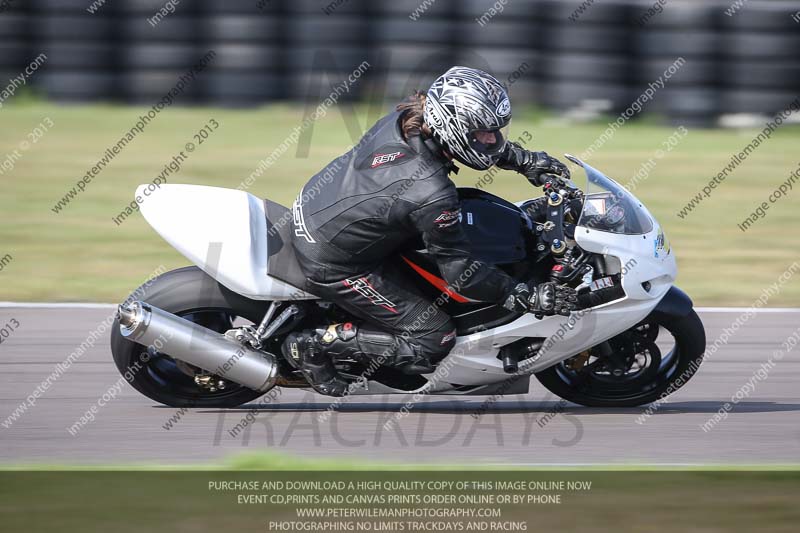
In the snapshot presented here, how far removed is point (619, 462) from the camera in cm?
494

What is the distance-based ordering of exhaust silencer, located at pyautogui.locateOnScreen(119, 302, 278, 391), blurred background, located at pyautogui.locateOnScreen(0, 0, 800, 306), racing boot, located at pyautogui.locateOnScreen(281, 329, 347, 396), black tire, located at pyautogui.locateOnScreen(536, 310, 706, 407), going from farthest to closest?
1. blurred background, located at pyautogui.locateOnScreen(0, 0, 800, 306)
2. black tire, located at pyautogui.locateOnScreen(536, 310, 706, 407)
3. racing boot, located at pyautogui.locateOnScreen(281, 329, 347, 396)
4. exhaust silencer, located at pyautogui.locateOnScreen(119, 302, 278, 391)

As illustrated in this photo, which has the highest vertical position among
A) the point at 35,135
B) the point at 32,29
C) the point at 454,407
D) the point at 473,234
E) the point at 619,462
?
the point at 473,234

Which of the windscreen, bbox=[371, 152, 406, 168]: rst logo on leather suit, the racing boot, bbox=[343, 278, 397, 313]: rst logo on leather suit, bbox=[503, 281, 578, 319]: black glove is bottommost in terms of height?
the racing boot

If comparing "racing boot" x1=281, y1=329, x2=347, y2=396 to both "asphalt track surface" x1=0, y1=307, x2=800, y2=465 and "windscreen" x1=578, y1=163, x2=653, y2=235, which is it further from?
"windscreen" x1=578, y1=163, x2=653, y2=235

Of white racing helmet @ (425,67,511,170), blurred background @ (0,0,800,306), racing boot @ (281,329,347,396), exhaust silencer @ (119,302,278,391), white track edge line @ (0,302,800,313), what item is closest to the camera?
white racing helmet @ (425,67,511,170)

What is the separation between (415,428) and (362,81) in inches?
316

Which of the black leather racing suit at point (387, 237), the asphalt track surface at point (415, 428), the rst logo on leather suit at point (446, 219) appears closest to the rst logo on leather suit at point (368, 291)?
the black leather racing suit at point (387, 237)

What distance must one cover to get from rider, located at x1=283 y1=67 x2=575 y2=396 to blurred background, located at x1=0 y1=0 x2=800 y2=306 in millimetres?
5724

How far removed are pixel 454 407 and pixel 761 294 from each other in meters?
3.26

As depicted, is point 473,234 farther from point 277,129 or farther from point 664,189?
point 277,129

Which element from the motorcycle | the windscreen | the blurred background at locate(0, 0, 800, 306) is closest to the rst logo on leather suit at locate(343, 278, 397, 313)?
the motorcycle

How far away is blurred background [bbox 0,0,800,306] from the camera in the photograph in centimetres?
1181

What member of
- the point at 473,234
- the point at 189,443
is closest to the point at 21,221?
the point at 189,443

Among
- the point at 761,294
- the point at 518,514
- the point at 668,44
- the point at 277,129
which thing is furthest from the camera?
the point at 277,129
